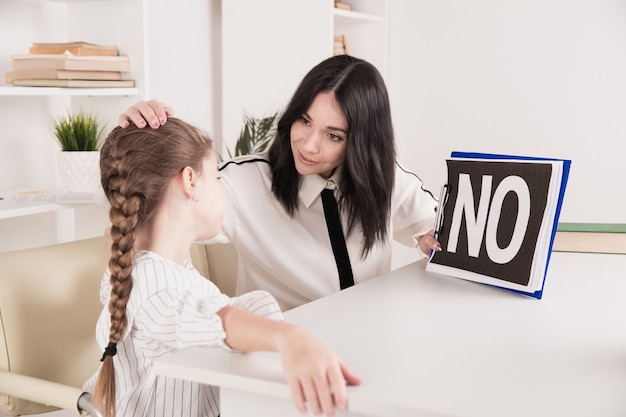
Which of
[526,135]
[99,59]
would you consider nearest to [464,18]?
[526,135]

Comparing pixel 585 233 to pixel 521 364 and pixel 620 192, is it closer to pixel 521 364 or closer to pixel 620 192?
pixel 521 364

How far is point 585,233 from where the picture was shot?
1.78m

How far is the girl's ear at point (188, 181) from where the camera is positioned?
1.26 meters

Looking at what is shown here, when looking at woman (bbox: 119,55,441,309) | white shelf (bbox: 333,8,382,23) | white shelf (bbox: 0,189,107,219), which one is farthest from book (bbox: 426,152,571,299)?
white shelf (bbox: 333,8,382,23)

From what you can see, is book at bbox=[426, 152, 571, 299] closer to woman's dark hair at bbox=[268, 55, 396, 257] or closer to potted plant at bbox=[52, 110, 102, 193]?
woman's dark hair at bbox=[268, 55, 396, 257]

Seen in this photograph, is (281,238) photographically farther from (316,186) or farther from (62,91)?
(62,91)

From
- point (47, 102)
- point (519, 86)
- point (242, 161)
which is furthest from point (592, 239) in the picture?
point (519, 86)

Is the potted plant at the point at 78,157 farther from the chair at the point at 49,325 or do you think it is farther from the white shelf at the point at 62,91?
the chair at the point at 49,325

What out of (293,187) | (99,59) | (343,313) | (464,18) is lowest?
(343,313)

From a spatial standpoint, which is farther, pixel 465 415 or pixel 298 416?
pixel 298 416

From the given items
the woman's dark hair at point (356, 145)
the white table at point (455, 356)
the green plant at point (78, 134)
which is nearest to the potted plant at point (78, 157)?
the green plant at point (78, 134)

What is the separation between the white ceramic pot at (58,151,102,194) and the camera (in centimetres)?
222

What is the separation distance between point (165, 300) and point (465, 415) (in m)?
0.48

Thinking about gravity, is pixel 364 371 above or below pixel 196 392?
above
